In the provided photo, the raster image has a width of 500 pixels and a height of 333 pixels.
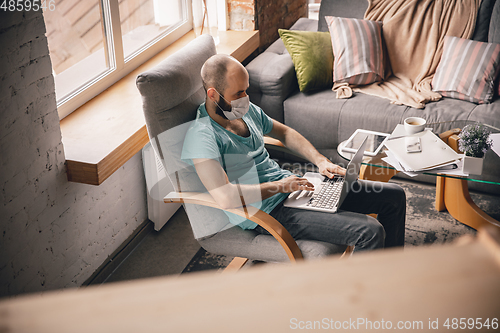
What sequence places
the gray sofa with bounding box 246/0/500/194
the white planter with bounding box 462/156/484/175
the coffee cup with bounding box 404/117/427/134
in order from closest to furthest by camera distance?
the white planter with bounding box 462/156/484/175 → the coffee cup with bounding box 404/117/427/134 → the gray sofa with bounding box 246/0/500/194

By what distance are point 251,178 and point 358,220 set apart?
1.54 ft

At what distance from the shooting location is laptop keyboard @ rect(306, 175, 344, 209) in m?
1.77

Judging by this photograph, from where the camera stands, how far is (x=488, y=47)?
270 centimetres

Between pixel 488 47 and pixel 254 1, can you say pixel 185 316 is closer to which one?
pixel 488 47

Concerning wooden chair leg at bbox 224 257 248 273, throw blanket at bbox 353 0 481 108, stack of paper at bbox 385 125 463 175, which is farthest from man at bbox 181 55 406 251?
throw blanket at bbox 353 0 481 108

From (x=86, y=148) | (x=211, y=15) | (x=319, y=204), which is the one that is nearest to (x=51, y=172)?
(x=86, y=148)

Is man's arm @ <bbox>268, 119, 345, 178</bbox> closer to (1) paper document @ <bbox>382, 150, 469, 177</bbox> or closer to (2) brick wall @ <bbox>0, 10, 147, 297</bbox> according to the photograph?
Result: (1) paper document @ <bbox>382, 150, 469, 177</bbox>

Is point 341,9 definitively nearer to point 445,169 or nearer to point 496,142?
point 496,142

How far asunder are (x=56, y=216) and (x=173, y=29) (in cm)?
174

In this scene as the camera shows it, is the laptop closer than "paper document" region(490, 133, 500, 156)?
Yes

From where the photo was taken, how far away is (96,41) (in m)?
2.28

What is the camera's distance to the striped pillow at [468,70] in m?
2.65

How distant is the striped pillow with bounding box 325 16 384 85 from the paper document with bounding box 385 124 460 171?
3.12 feet

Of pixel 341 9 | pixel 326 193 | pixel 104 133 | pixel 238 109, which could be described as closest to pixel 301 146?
pixel 326 193
